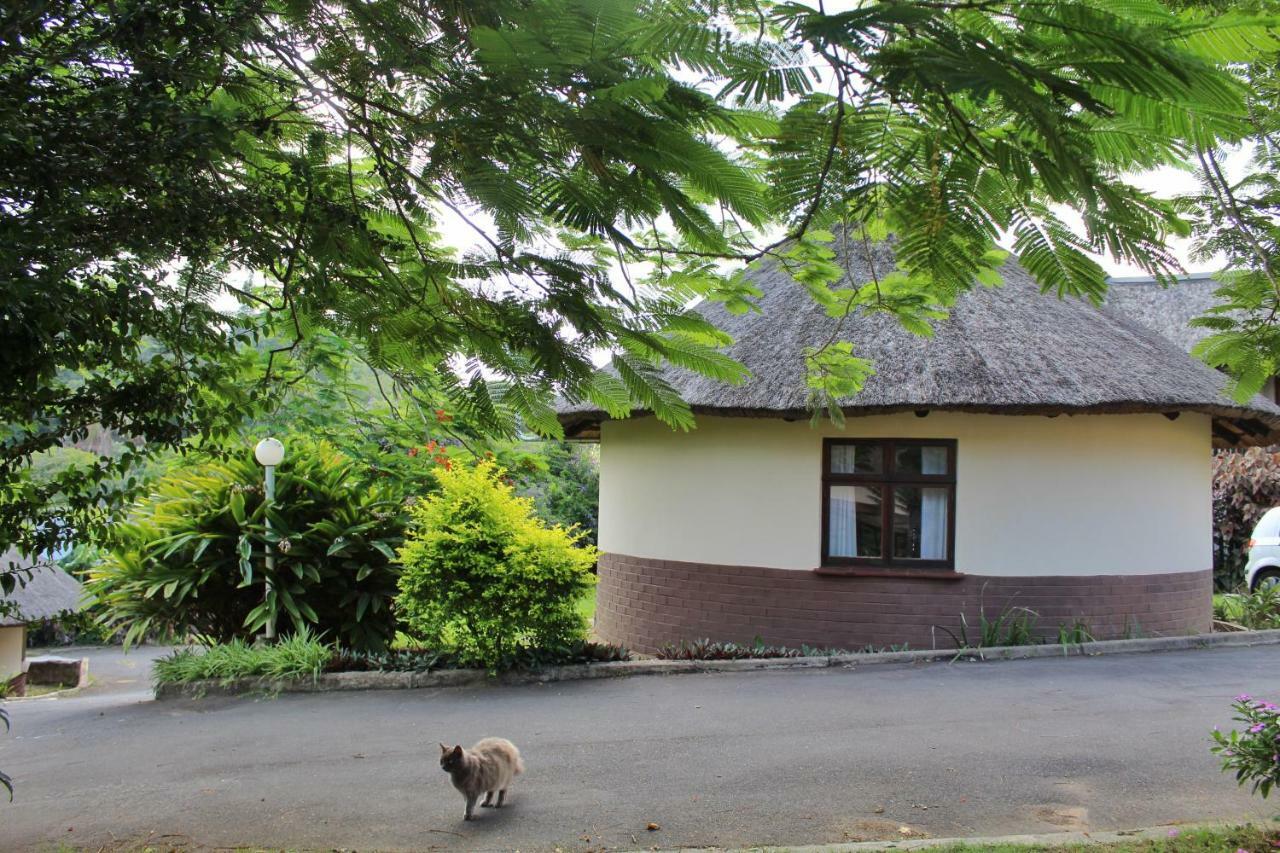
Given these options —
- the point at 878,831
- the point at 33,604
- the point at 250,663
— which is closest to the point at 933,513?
the point at 878,831

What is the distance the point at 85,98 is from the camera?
12.0 ft

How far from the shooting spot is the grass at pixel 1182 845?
4727 mm

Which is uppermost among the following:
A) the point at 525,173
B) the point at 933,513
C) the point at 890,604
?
the point at 525,173

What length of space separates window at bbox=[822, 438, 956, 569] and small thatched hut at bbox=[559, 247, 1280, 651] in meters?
0.02

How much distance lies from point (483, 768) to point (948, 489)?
23.5 ft

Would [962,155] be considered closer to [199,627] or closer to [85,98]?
[85,98]

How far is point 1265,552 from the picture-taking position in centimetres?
1662

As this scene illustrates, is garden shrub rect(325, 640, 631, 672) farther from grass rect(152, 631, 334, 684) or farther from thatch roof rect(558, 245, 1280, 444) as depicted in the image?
thatch roof rect(558, 245, 1280, 444)

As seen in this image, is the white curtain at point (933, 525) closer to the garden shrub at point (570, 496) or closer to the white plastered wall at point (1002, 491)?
the white plastered wall at point (1002, 491)

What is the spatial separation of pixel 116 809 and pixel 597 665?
15.3 ft

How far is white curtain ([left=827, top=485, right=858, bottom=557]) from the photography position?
1125cm

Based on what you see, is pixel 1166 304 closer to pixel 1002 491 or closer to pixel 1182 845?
pixel 1002 491

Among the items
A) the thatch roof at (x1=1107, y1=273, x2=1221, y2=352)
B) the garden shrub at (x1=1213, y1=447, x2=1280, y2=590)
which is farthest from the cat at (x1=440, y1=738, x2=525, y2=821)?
the thatch roof at (x1=1107, y1=273, x2=1221, y2=352)

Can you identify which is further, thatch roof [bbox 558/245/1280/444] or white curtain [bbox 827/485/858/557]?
white curtain [bbox 827/485/858/557]
